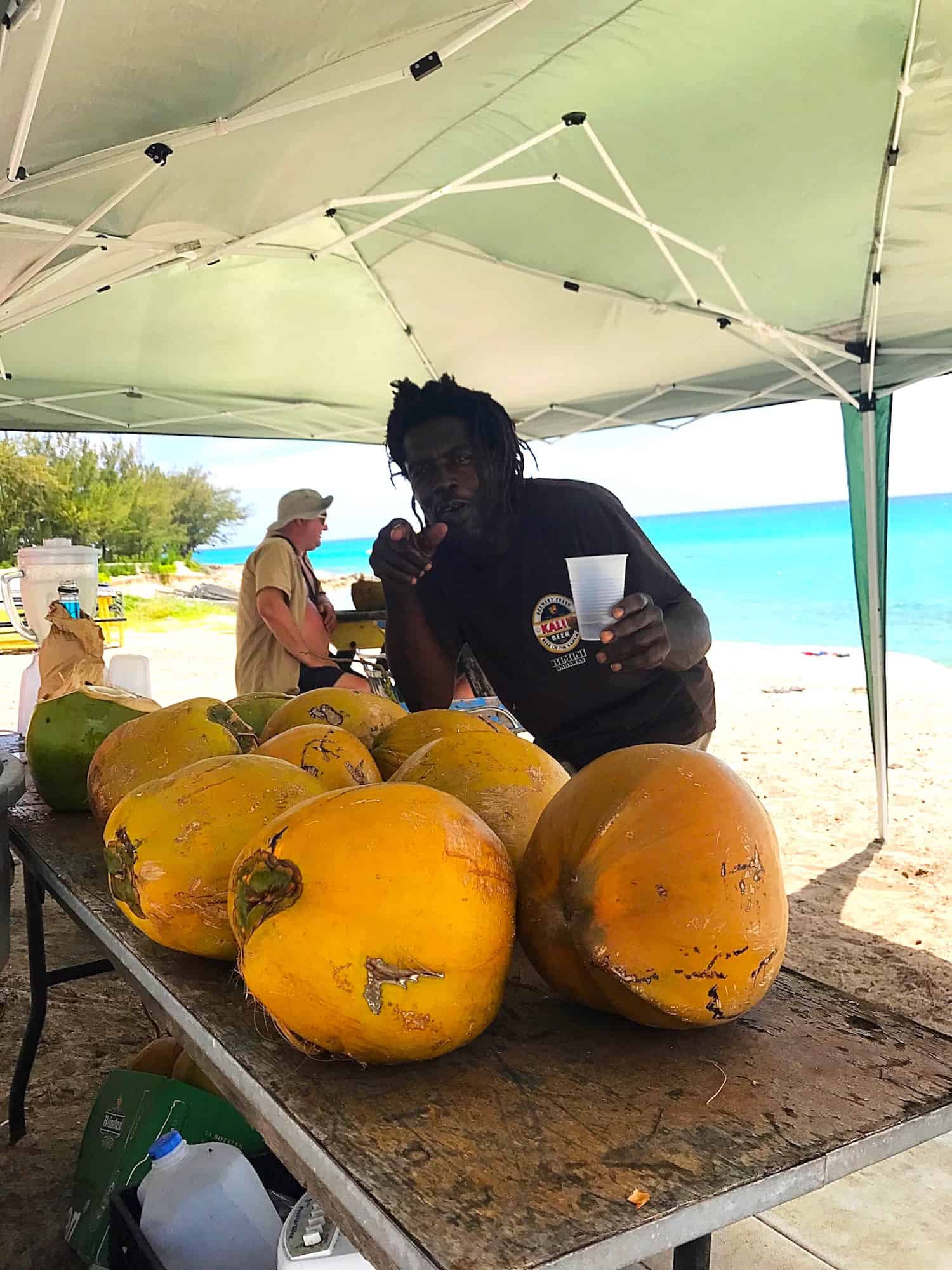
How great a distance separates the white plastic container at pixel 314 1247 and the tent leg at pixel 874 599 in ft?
14.5

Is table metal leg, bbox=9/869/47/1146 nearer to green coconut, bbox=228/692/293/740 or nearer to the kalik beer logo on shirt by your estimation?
green coconut, bbox=228/692/293/740

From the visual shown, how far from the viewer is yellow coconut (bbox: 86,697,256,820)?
1.19 m

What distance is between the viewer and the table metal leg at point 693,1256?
784 mm

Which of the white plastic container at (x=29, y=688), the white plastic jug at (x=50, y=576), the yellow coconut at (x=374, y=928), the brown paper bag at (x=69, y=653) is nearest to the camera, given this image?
the yellow coconut at (x=374, y=928)

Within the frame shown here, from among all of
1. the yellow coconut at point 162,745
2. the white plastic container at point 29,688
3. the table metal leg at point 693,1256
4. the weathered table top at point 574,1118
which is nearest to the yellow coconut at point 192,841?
the weathered table top at point 574,1118

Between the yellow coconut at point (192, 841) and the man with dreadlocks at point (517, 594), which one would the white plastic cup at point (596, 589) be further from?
the yellow coconut at point (192, 841)

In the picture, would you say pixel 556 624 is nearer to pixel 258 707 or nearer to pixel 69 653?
pixel 258 707

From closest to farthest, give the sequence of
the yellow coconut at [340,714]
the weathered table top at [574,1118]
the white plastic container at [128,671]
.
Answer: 1. the weathered table top at [574,1118]
2. the yellow coconut at [340,714]
3. the white plastic container at [128,671]

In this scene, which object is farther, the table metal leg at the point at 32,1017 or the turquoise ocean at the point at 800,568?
the turquoise ocean at the point at 800,568

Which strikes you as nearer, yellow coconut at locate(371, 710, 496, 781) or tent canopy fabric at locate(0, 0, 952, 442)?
yellow coconut at locate(371, 710, 496, 781)

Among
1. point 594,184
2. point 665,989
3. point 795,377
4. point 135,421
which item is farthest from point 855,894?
point 135,421

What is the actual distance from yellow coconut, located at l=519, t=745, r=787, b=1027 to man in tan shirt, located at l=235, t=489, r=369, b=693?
385 cm

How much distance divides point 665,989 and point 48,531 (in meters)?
43.5

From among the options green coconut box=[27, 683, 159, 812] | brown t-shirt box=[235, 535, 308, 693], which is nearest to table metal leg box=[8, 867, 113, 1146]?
green coconut box=[27, 683, 159, 812]
